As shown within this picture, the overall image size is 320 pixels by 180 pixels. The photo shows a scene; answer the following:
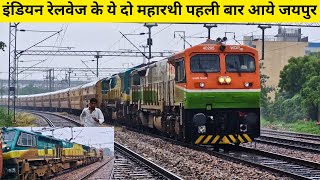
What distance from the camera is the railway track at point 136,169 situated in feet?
37.7

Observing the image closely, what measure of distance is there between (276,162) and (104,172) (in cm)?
693

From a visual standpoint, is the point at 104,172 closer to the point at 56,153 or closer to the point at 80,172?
the point at 80,172

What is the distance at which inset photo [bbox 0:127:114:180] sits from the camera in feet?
24.7

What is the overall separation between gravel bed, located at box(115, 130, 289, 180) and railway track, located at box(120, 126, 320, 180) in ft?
0.83

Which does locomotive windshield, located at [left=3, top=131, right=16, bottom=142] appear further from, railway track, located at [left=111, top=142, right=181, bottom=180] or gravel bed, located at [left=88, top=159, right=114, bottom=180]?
railway track, located at [left=111, top=142, right=181, bottom=180]

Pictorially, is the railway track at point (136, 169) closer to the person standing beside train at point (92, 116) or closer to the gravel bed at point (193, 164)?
the gravel bed at point (193, 164)

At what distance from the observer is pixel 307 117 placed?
39.4m

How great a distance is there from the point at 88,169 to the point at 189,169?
182 inches

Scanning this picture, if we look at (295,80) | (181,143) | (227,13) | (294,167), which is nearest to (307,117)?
(295,80)

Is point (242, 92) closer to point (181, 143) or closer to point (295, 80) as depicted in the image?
point (181, 143)

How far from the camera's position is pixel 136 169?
1261 centimetres

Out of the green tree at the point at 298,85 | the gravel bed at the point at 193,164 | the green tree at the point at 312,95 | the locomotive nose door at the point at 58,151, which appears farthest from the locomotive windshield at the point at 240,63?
the green tree at the point at 298,85

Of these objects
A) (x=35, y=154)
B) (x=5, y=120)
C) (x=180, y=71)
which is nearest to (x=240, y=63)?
(x=180, y=71)

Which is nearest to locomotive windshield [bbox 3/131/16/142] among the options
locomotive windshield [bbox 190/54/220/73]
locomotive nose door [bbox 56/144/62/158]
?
locomotive nose door [bbox 56/144/62/158]
